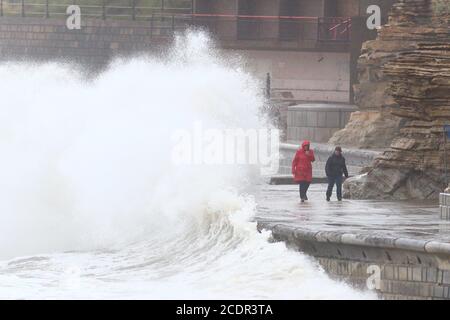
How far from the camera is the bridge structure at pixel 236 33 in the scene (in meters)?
49.2

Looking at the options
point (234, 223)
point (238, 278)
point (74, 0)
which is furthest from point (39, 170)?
point (74, 0)

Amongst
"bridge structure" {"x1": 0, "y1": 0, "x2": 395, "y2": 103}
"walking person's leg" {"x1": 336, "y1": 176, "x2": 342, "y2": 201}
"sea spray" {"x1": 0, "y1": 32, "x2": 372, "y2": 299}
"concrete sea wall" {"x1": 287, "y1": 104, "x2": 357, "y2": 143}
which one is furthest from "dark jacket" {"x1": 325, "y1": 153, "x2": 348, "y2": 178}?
"bridge structure" {"x1": 0, "y1": 0, "x2": 395, "y2": 103}

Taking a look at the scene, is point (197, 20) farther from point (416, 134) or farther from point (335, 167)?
point (416, 134)

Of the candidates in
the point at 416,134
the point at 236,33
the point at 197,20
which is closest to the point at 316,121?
the point at 236,33

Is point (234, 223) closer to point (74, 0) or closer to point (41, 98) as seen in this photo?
point (41, 98)

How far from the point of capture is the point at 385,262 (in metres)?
18.7

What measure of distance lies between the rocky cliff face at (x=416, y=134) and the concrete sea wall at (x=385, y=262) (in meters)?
5.90

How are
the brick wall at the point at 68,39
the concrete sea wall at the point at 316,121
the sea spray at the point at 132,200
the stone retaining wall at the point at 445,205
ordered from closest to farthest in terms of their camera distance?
the sea spray at the point at 132,200 < the stone retaining wall at the point at 445,205 < the concrete sea wall at the point at 316,121 < the brick wall at the point at 68,39

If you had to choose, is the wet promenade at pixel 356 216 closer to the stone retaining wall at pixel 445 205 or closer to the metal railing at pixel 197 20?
the stone retaining wall at pixel 445 205

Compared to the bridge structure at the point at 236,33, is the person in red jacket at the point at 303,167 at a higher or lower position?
lower

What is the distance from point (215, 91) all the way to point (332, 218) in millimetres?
8281

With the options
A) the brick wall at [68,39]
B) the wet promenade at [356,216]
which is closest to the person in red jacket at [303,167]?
the wet promenade at [356,216]

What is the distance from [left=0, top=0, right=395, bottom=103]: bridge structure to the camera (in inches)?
1935
